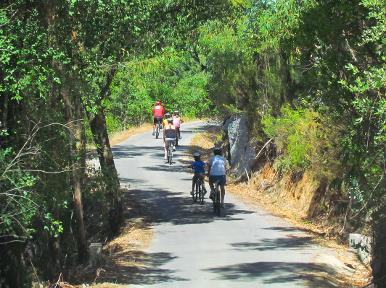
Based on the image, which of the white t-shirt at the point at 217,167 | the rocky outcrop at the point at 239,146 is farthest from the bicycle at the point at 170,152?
the white t-shirt at the point at 217,167

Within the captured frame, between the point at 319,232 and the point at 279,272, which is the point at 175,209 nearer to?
the point at 319,232

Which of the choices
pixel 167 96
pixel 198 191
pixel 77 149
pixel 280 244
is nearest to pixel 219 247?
pixel 280 244

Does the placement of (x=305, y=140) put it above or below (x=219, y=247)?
above

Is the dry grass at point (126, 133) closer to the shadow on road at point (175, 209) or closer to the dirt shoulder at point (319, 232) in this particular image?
the dirt shoulder at point (319, 232)

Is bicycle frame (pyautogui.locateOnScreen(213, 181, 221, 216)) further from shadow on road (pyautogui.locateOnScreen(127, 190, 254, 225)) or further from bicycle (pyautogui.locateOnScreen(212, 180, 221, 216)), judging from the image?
shadow on road (pyautogui.locateOnScreen(127, 190, 254, 225))

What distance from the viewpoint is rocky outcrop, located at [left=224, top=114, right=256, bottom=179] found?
94.9 ft

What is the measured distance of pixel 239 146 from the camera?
3047cm

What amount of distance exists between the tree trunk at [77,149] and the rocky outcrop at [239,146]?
13689 mm

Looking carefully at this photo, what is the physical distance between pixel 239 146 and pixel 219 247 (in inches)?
562

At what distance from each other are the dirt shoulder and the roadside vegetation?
1.97ft

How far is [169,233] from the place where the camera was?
1864 cm

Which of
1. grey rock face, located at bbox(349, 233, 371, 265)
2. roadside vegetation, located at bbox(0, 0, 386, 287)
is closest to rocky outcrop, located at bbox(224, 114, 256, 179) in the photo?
roadside vegetation, located at bbox(0, 0, 386, 287)

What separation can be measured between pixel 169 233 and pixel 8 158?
7877mm

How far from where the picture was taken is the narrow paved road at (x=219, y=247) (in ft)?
43.4
